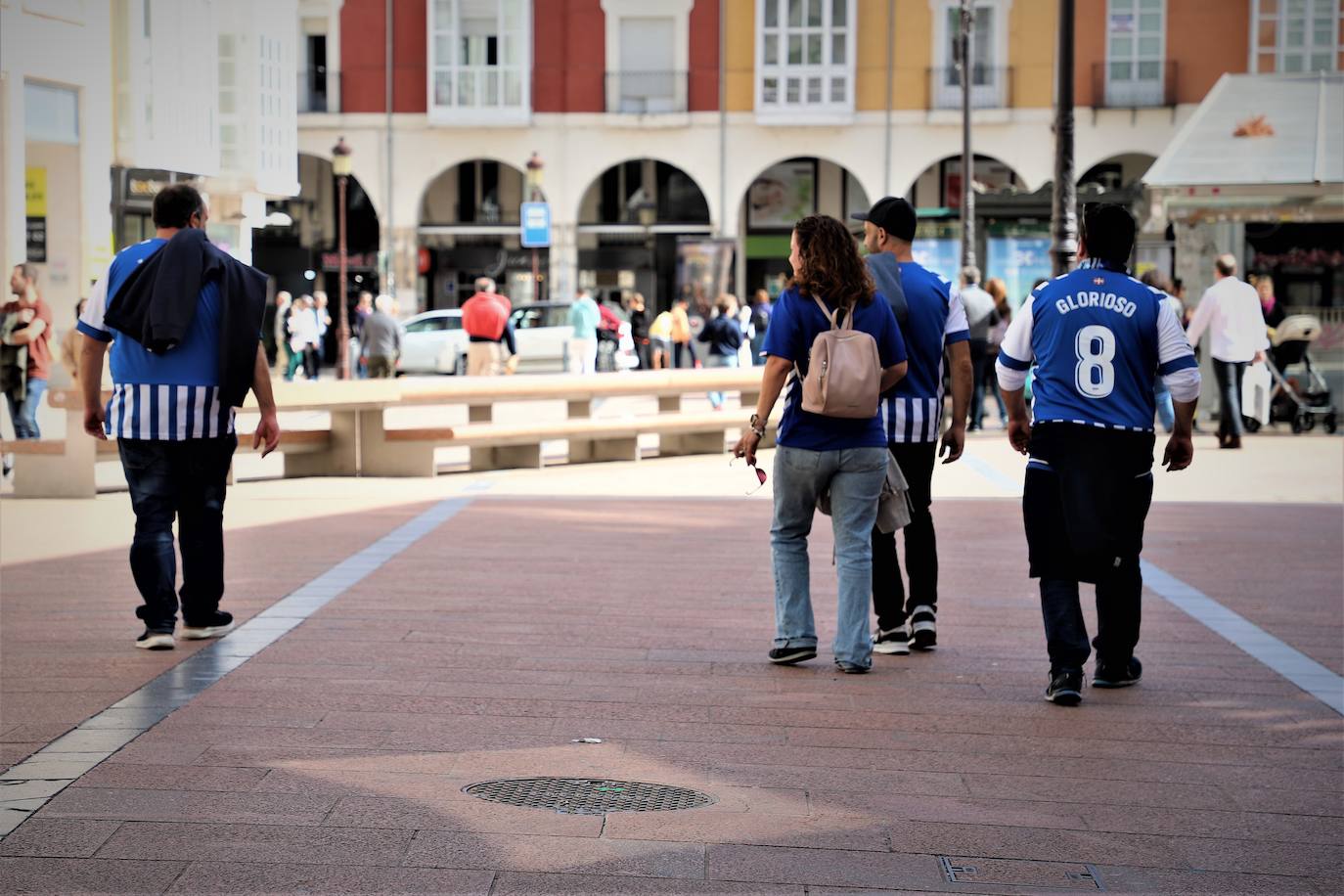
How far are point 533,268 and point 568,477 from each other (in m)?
28.9

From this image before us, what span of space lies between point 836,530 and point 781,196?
38.2m

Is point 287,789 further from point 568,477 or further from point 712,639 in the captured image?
point 568,477

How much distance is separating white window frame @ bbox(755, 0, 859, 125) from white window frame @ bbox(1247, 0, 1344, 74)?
8046mm

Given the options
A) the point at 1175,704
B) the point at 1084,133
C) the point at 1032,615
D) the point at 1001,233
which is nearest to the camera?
the point at 1175,704

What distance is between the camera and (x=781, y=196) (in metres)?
44.8

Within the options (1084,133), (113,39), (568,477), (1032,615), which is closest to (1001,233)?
(1084,133)

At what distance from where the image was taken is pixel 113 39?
2106 cm

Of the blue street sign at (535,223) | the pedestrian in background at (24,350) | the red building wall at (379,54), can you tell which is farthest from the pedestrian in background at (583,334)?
the red building wall at (379,54)

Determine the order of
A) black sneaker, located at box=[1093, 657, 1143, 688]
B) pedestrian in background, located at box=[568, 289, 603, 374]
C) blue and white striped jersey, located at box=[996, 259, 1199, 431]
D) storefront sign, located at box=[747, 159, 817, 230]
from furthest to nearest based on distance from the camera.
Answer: storefront sign, located at box=[747, 159, 817, 230] → pedestrian in background, located at box=[568, 289, 603, 374] → black sneaker, located at box=[1093, 657, 1143, 688] → blue and white striped jersey, located at box=[996, 259, 1199, 431]

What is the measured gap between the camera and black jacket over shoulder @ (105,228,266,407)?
7188 mm

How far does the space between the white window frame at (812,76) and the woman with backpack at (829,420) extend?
34.9 meters

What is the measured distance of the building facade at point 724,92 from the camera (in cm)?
4038

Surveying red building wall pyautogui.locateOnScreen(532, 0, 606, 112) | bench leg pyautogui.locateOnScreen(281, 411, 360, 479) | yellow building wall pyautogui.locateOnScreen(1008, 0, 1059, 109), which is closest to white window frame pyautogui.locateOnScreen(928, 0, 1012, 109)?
yellow building wall pyautogui.locateOnScreen(1008, 0, 1059, 109)

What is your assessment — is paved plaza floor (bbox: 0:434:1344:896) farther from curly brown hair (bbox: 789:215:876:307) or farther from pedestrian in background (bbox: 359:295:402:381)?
pedestrian in background (bbox: 359:295:402:381)
